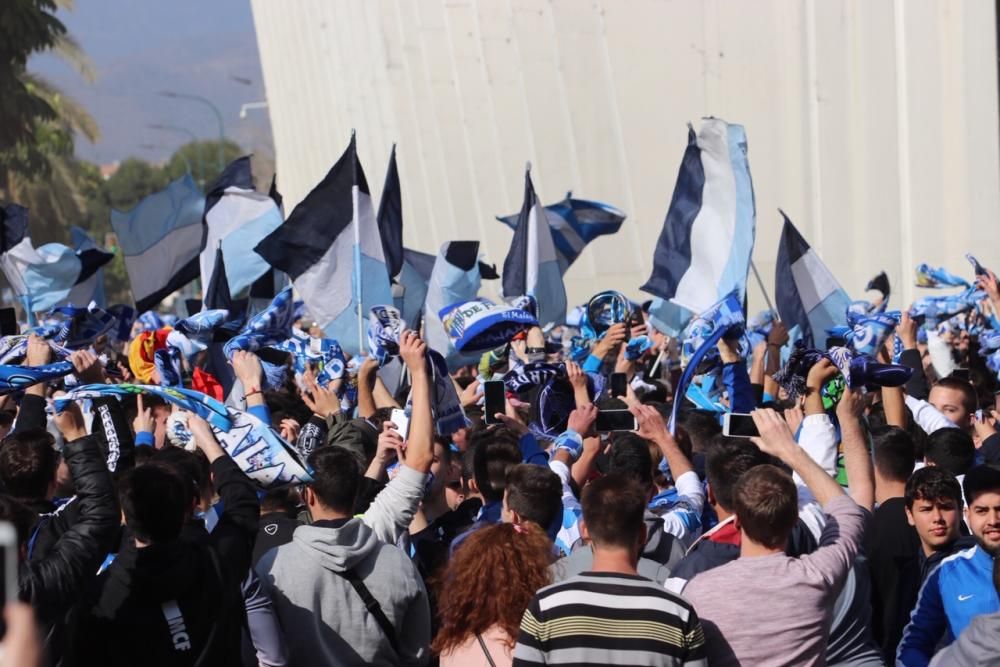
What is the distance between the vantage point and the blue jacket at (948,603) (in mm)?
4918

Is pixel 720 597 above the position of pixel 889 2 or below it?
below

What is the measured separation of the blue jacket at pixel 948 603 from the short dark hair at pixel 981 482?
20 centimetres

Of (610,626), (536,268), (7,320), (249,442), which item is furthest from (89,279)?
(610,626)

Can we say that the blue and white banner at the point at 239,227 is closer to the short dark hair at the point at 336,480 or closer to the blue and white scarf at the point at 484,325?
the blue and white scarf at the point at 484,325

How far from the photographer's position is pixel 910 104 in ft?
66.4

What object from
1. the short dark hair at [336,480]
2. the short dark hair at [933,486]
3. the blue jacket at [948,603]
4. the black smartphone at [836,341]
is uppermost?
the short dark hair at [336,480]

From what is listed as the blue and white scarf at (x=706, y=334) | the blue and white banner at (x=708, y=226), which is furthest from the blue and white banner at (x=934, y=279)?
the blue and white scarf at (x=706, y=334)

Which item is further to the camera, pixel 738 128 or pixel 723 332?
pixel 738 128

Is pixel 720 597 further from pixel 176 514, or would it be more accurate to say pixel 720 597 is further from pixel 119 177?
pixel 119 177

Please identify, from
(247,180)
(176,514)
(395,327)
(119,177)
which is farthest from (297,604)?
(119,177)

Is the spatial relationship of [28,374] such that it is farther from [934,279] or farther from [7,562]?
[934,279]

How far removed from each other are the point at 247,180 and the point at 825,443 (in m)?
8.69

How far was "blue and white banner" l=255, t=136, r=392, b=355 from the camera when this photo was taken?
10.6m

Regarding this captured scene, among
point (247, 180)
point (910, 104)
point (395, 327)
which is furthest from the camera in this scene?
point (910, 104)
